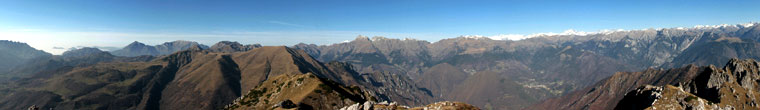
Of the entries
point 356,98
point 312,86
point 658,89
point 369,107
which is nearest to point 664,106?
point 658,89

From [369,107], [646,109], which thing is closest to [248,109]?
[369,107]

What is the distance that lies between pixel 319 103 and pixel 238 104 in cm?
5194

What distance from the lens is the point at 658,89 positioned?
14962 cm

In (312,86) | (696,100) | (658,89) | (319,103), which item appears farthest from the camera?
(312,86)

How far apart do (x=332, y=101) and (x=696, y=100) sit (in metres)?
142

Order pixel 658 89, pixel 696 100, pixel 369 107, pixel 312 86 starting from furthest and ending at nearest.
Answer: pixel 312 86, pixel 658 89, pixel 696 100, pixel 369 107

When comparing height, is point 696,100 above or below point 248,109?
above

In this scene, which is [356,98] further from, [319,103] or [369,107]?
[369,107]

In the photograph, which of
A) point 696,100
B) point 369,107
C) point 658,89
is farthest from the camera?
point 658,89

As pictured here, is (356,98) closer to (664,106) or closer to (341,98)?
(341,98)

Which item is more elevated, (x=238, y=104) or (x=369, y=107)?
(x=369, y=107)

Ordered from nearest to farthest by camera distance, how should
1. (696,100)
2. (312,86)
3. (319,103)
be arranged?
(696,100) → (319,103) → (312,86)

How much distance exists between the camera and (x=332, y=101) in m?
179

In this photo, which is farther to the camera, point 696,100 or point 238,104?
point 238,104
